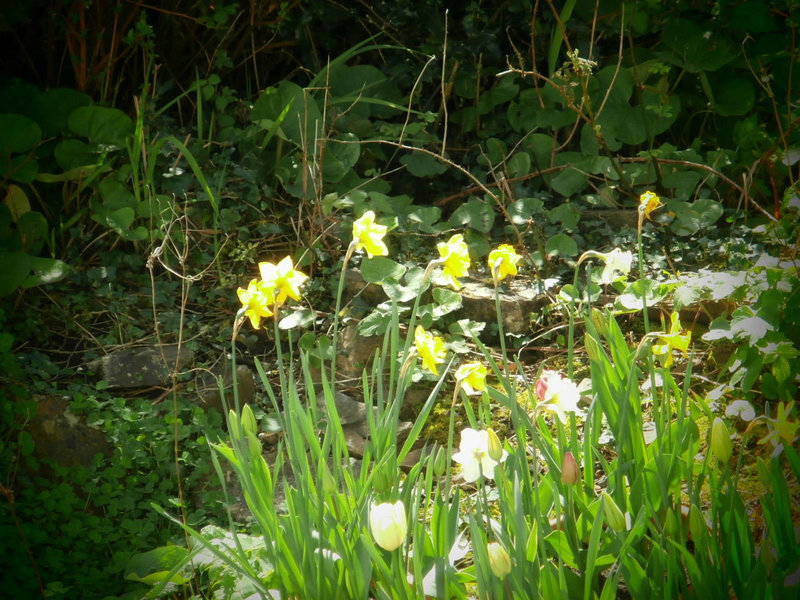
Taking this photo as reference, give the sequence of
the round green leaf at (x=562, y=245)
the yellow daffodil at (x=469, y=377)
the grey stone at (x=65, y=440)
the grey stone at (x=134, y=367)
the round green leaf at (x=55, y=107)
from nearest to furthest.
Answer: the yellow daffodil at (x=469, y=377) < the grey stone at (x=65, y=440) < the grey stone at (x=134, y=367) < the round green leaf at (x=562, y=245) < the round green leaf at (x=55, y=107)

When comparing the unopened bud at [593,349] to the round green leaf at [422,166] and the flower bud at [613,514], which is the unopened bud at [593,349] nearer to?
the flower bud at [613,514]

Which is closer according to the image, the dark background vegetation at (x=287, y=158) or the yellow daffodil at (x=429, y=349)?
the yellow daffodil at (x=429, y=349)

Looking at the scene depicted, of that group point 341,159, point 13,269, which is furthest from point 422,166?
point 13,269

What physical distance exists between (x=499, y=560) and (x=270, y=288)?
2.03 feet

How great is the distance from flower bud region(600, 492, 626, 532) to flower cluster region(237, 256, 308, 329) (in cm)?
62

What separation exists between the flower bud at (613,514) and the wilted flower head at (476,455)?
190mm

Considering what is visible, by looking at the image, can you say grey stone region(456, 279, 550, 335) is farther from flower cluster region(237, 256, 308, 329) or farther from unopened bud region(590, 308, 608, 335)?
flower cluster region(237, 256, 308, 329)

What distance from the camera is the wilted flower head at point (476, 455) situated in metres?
1.40

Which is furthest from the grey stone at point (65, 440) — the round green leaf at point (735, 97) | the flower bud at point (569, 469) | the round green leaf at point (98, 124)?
the round green leaf at point (735, 97)

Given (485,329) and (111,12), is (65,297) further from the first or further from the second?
(485,329)

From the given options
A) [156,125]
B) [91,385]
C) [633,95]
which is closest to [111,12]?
[156,125]

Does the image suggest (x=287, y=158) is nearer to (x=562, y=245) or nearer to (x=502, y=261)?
(x=562, y=245)

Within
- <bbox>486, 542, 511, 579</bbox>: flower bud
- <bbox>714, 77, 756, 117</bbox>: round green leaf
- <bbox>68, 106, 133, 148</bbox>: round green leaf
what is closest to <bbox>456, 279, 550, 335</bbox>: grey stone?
<bbox>714, 77, 756, 117</bbox>: round green leaf

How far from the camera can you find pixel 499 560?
1.22m
